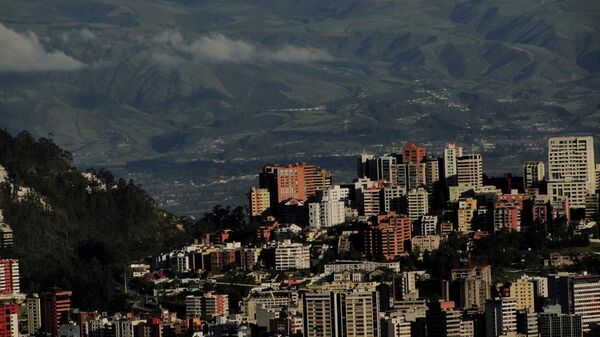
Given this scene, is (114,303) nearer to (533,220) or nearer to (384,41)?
(533,220)

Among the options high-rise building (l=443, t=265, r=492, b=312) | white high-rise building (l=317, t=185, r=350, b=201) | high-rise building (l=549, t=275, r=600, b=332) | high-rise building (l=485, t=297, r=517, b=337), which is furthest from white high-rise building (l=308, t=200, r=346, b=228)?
high-rise building (l=485, t=297, r=517, b=337)

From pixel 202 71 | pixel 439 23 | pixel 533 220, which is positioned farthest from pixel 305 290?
pixel 439 23

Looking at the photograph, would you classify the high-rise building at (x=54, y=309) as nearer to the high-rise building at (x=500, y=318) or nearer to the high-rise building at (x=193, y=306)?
the high-rise building at (x=193, y=306)

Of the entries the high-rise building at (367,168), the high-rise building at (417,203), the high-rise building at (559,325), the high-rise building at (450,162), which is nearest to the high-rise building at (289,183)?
the high-rise building at (367,168)

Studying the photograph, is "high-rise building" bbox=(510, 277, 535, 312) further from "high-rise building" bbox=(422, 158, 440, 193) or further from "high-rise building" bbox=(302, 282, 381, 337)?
"high-rise building" bbox=(422, 158, 440, 193)

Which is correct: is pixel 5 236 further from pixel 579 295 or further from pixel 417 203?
pixel 579 295

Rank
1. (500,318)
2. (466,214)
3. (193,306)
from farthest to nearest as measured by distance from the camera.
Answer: (466,214), (193,306), (500,318)

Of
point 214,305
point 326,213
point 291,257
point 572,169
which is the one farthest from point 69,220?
point 214,305
